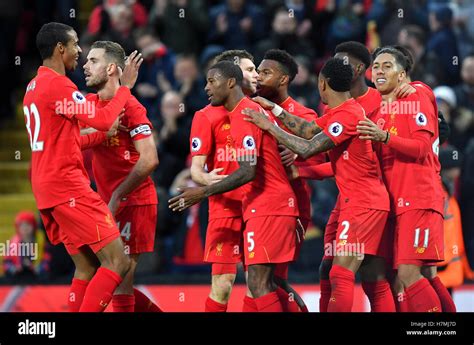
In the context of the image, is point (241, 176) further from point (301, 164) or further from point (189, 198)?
point (301, 164)

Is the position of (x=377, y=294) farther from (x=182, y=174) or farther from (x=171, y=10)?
(x=171, y=10)

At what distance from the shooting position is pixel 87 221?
26.4ft

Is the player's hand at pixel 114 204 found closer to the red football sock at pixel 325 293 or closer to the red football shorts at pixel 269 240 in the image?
the red football shorts at pixel 269 240

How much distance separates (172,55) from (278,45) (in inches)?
50.2

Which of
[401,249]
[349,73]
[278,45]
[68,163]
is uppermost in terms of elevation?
[278,45]

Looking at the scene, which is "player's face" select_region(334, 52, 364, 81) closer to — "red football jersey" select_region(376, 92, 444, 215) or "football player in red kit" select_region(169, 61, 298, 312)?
"red football jersey" select_region(376, 92, 444, 215)

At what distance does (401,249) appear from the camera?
8422mm

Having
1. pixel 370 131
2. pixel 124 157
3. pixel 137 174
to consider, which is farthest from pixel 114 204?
pixel 370 131

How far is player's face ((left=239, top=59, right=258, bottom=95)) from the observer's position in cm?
891

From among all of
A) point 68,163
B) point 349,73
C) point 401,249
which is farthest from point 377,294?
point 68,163

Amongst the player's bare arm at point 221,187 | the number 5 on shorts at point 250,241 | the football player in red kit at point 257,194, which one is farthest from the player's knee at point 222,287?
the player's bare arm at point 221,187

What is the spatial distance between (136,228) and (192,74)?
413 centimetres

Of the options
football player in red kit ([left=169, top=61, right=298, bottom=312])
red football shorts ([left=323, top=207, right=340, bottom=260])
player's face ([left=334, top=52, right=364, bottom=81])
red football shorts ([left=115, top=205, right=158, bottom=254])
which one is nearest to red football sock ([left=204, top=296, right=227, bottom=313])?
football player in red kit ([left=169, top=61, right=298, bottom=312])
